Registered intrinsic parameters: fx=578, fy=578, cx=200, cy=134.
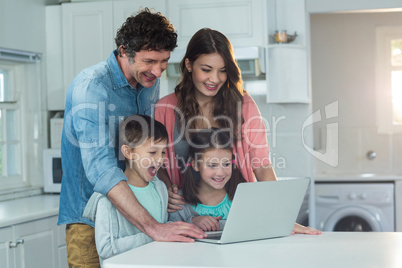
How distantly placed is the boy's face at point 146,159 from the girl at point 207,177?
0.82 feet

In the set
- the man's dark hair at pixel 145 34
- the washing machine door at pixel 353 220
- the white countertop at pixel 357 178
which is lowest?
the washing machine door at pixel 353 220

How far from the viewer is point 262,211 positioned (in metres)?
1.87

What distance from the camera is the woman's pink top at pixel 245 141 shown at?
7.89ft

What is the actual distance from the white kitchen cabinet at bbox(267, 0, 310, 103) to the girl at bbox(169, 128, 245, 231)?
1.85m

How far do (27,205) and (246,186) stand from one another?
2.17 m

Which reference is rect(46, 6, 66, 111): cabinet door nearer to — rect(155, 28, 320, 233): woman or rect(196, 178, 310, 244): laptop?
rect(155, 28, 320, 233): woman

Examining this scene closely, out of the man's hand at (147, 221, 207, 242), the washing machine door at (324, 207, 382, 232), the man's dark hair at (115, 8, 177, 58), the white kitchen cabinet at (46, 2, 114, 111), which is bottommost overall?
the washing machine door at (324, 207, 382, 232)

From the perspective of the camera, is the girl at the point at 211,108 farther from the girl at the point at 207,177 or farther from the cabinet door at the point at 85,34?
the cabinet door at the point at 85,34

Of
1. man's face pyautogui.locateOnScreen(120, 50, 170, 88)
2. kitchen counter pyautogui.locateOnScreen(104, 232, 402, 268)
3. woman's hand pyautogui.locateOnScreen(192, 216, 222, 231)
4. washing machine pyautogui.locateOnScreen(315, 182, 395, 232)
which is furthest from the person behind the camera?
washing machine pyautogui.locateOnScreen(315, 182, 395, 232)

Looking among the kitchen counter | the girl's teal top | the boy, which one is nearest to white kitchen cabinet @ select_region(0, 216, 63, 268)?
the boy

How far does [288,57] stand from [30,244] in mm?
2155

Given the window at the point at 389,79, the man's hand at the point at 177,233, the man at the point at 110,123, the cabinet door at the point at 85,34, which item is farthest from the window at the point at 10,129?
the window at the point at 389,79

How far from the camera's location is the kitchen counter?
1.55 metres

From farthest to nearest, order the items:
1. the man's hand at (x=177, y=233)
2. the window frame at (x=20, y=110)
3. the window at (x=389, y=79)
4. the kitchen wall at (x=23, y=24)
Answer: the window at (x=389, y=79), the window frame at (x=20, y=110), the kitchen wall at (x=23, y=24), the man's hand at (x=177, y=233)
